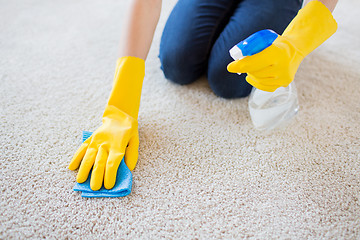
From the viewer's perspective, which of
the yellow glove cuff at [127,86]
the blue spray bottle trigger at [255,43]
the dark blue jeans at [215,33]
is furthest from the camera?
the dark blue jeans at [215,33]

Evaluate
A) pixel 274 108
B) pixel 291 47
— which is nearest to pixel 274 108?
pixel 274 108

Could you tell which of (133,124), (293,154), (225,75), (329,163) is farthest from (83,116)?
(329,163)

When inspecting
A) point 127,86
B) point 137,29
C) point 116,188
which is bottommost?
point 116,188

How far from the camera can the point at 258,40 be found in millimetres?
577

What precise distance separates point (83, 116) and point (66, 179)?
23 cm

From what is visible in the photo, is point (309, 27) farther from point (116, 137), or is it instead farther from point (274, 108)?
point (116, 137)

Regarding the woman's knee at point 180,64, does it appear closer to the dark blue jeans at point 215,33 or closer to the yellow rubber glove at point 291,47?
the dark blue jeans at point 215,33

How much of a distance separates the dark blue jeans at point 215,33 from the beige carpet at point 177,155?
0.07 meters

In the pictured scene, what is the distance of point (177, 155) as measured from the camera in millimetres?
751

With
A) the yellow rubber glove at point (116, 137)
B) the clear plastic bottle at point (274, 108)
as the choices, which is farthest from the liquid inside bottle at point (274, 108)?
the yellow rubber glove at point (116, 137)

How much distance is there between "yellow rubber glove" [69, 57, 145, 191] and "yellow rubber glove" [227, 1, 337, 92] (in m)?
0.30

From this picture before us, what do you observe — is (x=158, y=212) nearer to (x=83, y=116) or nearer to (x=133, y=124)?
(x=133, y=124)

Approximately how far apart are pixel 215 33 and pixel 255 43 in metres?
0.37

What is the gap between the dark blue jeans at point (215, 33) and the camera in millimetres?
861
